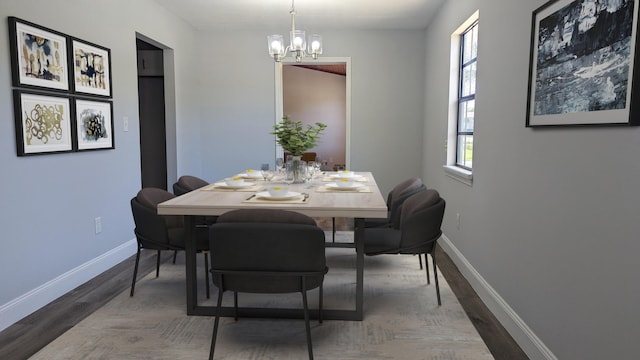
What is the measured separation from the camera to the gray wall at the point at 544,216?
153 centimetres

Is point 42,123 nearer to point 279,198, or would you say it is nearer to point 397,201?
point 279,198

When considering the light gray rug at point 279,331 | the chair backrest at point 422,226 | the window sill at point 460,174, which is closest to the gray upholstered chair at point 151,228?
the light gray rug at point 279,331

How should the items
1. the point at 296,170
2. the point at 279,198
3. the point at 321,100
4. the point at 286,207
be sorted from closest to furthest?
1. the point at 286,207
2. the point at 279,198
3. the point at 296,170
4. the point at 321,100

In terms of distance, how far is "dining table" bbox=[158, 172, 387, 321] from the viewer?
90.6 inches

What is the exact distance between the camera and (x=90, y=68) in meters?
3.34

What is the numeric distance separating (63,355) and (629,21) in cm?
285

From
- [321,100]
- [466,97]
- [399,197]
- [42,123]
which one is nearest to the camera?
[42,123]

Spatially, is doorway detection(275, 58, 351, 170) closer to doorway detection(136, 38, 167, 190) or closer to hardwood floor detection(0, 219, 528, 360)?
doorway detection(136, 38, 167, 190)

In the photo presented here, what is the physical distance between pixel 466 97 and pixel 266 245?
2.83 m

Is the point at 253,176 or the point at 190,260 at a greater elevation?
the point at 253,176

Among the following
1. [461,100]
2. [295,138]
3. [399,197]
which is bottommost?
[399,197]

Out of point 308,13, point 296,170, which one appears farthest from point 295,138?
point 308,13

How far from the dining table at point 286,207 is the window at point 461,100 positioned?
139 centimetres

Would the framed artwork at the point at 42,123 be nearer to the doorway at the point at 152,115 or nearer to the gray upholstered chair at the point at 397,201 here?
the doorway at the point at 152,115
